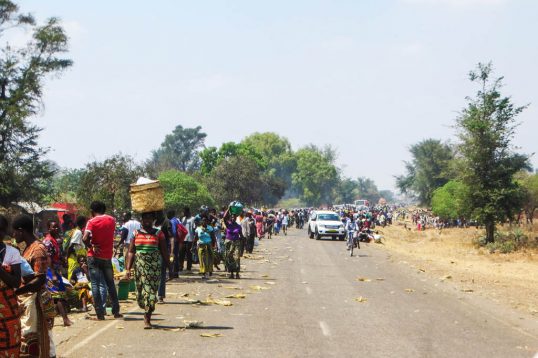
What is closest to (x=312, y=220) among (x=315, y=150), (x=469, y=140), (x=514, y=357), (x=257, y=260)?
(x=469, y=140)

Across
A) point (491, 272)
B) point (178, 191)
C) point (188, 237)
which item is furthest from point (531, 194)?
point (188, 237)

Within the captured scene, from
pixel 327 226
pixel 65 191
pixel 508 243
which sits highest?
pixel 65 191

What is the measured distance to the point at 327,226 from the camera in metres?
49.5

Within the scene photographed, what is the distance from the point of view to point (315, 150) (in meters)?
196

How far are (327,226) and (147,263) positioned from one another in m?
38.4

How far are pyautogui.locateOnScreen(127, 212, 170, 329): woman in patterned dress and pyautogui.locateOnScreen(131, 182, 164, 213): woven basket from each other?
1055 millimetres

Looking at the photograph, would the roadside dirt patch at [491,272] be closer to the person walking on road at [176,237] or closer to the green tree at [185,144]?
the person walking on road at [176,237]

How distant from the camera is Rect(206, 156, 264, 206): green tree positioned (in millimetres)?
91688

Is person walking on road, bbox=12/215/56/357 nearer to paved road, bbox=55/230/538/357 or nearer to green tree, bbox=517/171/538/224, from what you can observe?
paved road, bbox=55/230/538/357

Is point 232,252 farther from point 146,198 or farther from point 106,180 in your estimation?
point 106,180

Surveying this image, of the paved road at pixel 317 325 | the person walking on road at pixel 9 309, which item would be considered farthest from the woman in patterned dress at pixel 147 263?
the person walking on road at pixel 9 309

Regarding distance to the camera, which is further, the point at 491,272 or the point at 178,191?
the point at 178,191

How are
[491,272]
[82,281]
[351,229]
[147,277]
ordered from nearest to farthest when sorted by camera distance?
[147,277], [82,281], [491,272], [351,229]

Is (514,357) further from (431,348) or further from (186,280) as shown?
(186,280)
